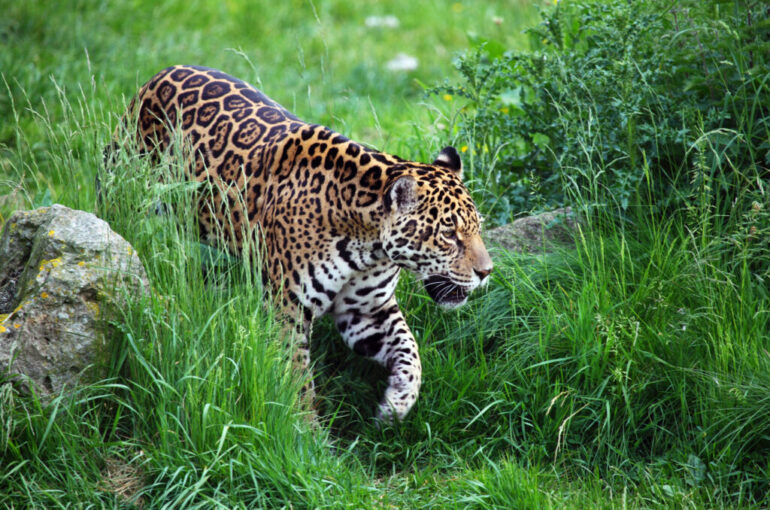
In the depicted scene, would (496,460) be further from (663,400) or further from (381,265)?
(381,265)

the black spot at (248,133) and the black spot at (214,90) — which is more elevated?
the black spot at (214,90)

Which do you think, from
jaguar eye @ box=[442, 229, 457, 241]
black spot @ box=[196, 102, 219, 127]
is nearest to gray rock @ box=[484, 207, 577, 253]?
jaguar eye @ box=[442, 229, 457, 241]

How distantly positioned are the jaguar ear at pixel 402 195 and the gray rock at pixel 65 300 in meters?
1.38

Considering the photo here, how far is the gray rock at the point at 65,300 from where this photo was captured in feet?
13.3

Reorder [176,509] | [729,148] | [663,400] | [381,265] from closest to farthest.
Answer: [176,509] → [663,400] → [381,265] → [729,148]

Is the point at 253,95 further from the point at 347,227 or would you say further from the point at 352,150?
the point at 347,227

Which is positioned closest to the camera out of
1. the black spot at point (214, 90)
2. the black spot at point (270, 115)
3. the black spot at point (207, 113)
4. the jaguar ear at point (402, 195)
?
the jaguar ear at point (402, 195)

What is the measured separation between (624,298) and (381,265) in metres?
1.46

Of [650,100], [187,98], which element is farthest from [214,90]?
A: [650,100]

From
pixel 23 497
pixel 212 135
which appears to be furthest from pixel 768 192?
pixel 23 497

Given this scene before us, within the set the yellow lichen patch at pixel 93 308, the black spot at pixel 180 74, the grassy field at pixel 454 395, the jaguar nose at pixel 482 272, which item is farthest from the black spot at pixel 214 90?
the jaguar nose at pixel 482 272

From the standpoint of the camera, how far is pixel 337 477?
4051mm

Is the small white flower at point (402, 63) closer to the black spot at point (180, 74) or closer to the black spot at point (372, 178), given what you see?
the black spot at point (180, 74)

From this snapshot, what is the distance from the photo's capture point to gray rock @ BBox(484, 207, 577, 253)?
18.5 feet
